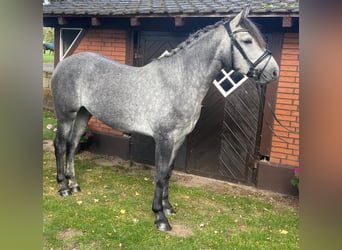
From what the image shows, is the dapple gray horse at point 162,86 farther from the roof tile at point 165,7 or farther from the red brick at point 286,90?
the red brick at point 286,90

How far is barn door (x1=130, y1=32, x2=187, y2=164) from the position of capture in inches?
221

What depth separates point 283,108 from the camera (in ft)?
16.0

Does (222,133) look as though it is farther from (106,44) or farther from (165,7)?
(106,44)

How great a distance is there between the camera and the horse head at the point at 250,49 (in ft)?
11.0

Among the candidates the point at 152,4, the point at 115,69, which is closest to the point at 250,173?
the point at 115,69

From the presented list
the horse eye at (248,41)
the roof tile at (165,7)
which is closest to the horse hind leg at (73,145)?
the roof tile at (165,7)

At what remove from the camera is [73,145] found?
4.86 metres

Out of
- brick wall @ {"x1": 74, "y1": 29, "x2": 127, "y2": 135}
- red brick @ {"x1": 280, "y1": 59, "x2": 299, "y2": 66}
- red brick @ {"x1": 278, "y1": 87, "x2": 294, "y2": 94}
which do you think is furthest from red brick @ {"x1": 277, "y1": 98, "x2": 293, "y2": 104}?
brick wall @ {"x1": 74, "y1": 29, "x2": 127, "y2": 135}

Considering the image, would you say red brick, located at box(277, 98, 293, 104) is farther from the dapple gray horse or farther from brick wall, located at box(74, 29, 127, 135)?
brick wall, located at box(74, 29, 127, 135)

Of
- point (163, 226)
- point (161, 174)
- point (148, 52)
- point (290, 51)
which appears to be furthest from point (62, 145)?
point (290, 51)

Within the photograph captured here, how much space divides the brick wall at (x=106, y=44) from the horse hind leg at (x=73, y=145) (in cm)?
144

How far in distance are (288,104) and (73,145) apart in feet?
10.9
